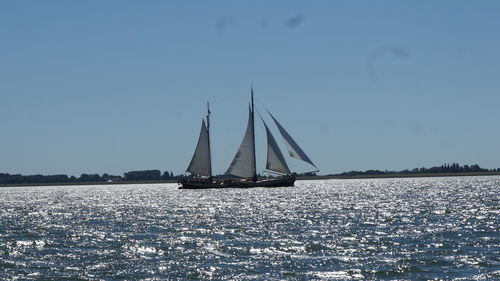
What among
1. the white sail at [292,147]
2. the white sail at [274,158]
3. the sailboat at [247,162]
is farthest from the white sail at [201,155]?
the white sail at [292,147]

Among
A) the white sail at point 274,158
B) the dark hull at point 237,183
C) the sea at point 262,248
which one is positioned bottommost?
the sea at point 262,248

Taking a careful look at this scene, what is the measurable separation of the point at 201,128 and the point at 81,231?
271ft

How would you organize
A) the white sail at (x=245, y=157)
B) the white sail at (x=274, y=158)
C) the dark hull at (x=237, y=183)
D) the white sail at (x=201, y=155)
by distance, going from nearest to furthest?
the white sail at (x=274, y=158), the white sail at (x=245, y=157), the white sail at (x=201, y=155), the dark hull at (x=237, y=183)

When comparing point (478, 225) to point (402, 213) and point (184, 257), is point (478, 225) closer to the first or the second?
point (402, 213)

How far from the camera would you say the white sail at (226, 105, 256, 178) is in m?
124

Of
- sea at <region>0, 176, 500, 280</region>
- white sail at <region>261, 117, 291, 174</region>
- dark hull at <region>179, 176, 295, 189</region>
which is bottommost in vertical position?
sea at <region>0, 176, 500, 280</region>

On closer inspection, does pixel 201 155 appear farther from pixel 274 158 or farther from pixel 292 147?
pixel 292 147

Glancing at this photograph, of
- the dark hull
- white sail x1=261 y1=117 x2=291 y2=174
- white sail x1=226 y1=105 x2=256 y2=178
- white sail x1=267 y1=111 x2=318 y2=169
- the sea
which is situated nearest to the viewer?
the sea

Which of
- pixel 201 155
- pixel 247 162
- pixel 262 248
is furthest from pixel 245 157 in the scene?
pixel 262 248

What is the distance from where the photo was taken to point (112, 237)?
4175 centimetres

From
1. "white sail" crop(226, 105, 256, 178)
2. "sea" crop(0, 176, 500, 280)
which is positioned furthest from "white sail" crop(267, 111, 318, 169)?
"sea" crop(0, 176, 500, 280)

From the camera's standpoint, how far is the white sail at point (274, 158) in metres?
119

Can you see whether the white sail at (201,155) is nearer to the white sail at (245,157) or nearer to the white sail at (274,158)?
the white sail at (245,157)

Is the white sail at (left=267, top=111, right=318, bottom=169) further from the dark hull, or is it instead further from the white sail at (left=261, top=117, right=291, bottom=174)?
the dark hull
